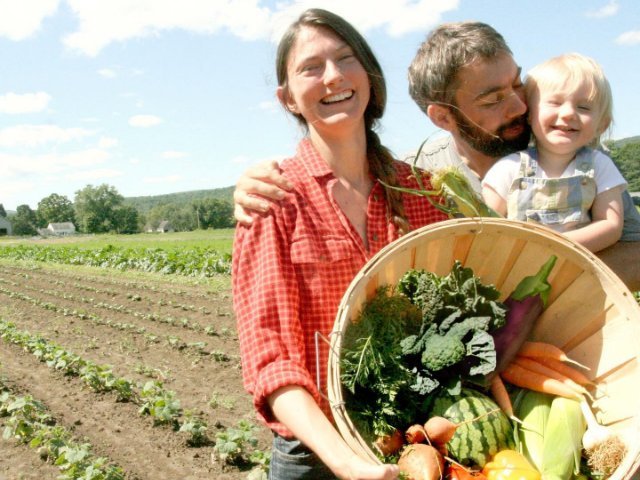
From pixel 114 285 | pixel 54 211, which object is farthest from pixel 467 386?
pixel 54 211

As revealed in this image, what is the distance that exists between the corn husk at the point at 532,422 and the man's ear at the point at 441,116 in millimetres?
1249

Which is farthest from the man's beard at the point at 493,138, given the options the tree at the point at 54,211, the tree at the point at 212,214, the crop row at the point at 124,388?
the tree at the point at 54,211

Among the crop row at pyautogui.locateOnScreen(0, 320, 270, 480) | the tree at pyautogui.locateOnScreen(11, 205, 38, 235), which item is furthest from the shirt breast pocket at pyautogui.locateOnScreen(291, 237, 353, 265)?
the tree at pyautogui.locateOnScreen(11, 205, 38, 235)

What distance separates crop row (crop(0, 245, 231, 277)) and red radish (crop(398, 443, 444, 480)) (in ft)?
51.5

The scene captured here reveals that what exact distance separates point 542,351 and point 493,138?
1002 millimetres

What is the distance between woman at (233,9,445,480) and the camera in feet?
6.15

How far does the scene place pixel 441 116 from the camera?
2.85m

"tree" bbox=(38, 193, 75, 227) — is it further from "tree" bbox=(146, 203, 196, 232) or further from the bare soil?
the bare soil

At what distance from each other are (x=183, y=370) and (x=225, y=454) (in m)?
2.68

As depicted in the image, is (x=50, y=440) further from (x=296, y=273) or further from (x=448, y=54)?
(x=448, y=54)

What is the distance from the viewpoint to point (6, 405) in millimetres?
6164

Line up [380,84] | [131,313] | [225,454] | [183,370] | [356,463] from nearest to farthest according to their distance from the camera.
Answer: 1. [356,463]
2. [380,84]
3. [225,454]
4. [183,370]
5. [131,313]

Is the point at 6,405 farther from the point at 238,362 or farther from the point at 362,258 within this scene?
the point at 362,258

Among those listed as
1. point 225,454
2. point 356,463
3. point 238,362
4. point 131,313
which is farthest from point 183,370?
point 356,463
